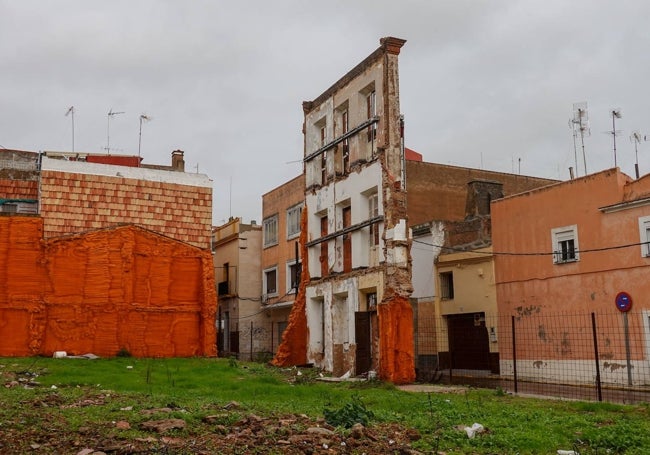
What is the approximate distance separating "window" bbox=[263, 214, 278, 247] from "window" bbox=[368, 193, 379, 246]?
14809mm

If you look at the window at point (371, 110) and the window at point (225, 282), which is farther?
the window at point (225, 282)

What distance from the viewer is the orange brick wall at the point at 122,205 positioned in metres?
27.5

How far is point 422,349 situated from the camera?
30.6 metres

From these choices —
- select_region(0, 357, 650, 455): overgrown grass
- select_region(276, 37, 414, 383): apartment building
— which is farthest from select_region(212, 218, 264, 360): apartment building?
select_region(0, 357, 650, 455): overgrown grass

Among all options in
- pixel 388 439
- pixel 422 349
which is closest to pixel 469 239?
pixel 422 349

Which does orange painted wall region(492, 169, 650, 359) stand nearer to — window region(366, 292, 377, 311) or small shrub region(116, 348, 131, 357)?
window region(366, 292, 377, 311)

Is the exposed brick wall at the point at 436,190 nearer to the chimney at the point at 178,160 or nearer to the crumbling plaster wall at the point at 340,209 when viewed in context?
the crumbling plaster wall at the point at 340,209

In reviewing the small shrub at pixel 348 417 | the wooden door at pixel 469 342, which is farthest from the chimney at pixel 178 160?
the small shrub at pixel 348 417

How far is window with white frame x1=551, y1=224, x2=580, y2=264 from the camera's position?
2555 centimetres

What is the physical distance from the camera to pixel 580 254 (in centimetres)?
2520

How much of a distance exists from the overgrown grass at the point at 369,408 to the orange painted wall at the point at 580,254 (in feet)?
27.2

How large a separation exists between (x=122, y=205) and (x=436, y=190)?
51.4 feet

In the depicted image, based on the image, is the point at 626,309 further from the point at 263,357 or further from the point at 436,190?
the point at 263,357

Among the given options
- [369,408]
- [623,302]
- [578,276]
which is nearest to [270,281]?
[578,276]
